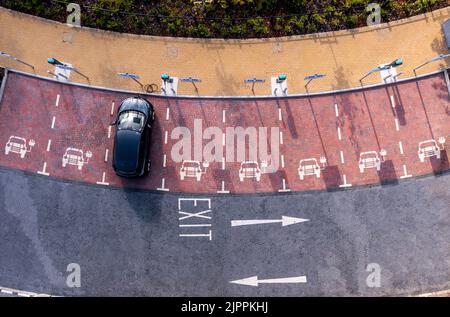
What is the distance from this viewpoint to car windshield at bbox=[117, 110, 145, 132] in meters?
24.6

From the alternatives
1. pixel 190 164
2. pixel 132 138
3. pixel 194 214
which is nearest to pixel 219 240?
pixel 194 214

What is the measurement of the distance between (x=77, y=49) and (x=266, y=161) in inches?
506

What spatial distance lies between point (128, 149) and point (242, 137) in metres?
6.50

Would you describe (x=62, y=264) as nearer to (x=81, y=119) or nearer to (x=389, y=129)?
(x=81, y=119)

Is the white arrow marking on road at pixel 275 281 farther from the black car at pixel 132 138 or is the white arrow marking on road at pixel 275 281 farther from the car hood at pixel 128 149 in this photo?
the car hood at pixel 128 149

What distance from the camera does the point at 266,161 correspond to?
25.8 metres

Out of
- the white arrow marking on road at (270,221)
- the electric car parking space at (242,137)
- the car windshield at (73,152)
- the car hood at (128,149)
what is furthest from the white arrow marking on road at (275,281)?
the car windshield at (73,152)

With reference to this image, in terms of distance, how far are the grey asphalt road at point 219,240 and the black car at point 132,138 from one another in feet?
5.60

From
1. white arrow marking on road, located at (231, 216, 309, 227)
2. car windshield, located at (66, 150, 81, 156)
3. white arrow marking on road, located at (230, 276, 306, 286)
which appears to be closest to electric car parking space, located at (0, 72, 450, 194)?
car windshield, located at (66, 150, 81, 156)

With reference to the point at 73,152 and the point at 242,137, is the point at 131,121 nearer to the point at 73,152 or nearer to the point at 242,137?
the point at 73,152

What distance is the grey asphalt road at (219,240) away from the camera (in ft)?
81.4
